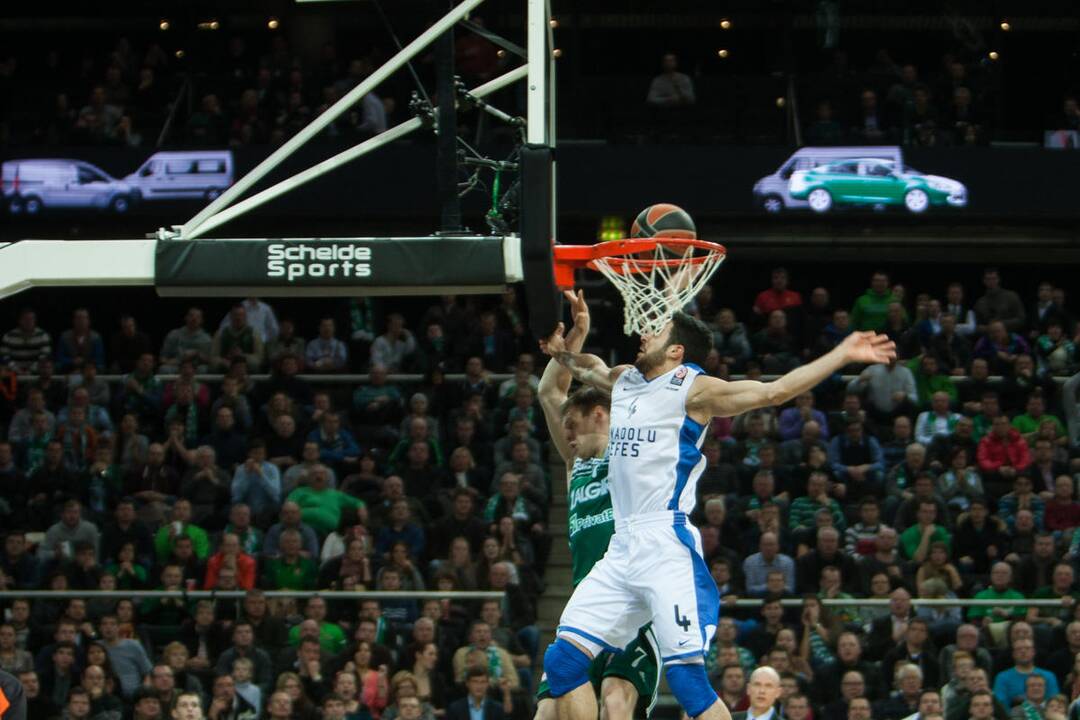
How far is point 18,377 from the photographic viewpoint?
2006cm

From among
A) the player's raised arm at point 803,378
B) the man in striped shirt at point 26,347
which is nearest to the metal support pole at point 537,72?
the player's raised arm at point 803,378

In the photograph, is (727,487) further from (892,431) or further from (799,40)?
(799,40)

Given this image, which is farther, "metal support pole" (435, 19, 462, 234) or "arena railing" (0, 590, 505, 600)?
"arena railing" (0, 590, 505, 600)

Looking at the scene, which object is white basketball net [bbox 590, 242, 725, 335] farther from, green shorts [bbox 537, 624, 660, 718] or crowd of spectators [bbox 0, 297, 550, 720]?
crowd of spectators [bbox 0, 297, 550, 720]

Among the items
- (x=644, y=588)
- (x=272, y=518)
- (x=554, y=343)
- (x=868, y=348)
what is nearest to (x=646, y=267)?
(x=554, y=343)

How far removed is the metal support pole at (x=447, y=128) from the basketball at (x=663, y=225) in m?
1.00

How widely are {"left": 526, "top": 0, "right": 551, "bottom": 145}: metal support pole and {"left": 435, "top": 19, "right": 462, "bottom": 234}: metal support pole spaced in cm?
48

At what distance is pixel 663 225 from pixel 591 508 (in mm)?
1585

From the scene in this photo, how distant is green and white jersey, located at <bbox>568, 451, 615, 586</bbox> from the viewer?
379 inches

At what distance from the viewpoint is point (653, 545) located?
884cm

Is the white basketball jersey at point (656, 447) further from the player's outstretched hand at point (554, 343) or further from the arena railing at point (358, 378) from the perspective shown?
the arena railing at point (358, 378)

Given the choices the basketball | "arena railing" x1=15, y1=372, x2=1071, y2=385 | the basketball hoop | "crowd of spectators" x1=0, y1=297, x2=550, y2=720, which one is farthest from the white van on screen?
the basketball hoop

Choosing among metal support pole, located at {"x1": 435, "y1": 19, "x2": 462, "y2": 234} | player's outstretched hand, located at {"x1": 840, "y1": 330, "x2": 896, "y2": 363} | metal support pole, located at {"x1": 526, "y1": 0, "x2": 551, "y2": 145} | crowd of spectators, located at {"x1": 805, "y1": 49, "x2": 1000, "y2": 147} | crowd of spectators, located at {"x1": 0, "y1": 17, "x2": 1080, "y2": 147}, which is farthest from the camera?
crowd of spectators, located at {"x1": 0, "y1": 17, "x2": 1080, "y2": 147}

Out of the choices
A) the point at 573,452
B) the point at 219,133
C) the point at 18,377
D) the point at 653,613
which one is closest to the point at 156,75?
the point at 219,133
